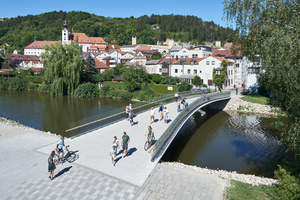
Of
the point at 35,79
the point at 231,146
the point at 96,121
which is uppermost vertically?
the point at 35,79

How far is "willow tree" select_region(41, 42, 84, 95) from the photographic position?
42.8 meters

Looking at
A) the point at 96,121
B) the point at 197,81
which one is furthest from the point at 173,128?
the point at 197,81

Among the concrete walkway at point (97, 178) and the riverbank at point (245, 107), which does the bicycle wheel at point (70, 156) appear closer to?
the concrete walkway at point (97, 178)

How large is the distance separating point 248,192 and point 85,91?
3889 centimetres

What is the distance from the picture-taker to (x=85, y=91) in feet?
146

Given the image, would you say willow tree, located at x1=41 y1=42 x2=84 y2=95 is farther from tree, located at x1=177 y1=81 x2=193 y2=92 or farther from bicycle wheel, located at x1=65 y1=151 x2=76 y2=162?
bicycle wheel, located at x1=65 y1=151 x2=76 y2=162

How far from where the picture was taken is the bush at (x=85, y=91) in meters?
44.2

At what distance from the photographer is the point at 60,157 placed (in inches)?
463

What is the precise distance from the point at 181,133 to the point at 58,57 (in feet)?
98.2

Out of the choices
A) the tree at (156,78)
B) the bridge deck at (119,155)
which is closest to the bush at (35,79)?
the tree at (156,78)

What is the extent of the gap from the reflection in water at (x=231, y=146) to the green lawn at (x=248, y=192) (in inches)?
186

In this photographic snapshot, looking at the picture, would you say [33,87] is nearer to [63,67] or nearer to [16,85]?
[16,85]

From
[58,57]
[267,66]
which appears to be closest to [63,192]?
[267,66]

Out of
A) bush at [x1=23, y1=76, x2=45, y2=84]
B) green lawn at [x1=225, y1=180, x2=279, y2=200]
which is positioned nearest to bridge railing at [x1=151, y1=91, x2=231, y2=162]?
green lawn at [x1=225, y1=180, x2=279, y2=200]
